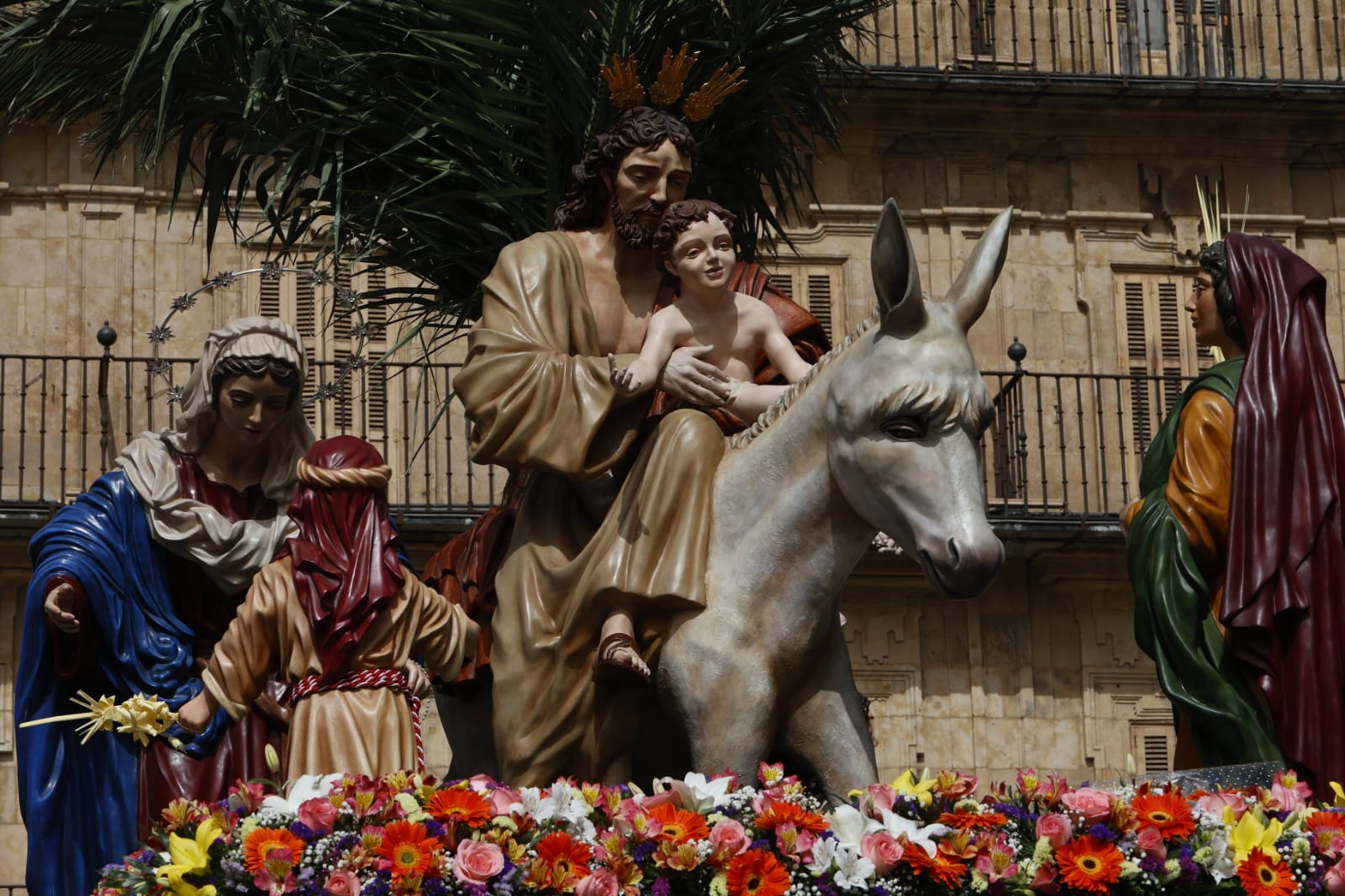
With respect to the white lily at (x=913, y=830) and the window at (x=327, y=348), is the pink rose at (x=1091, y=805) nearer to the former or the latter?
the white lily at (x=913, y=830)

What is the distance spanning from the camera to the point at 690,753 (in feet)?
22.3

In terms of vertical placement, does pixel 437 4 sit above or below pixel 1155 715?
above

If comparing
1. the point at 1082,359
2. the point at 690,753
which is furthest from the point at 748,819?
the point at 1082,359

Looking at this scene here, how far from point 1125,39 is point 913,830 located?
52.3ft

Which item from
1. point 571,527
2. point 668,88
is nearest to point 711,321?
point 571,527

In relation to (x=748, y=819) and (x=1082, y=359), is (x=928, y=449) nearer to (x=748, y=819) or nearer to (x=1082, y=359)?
(x=748, y=819)

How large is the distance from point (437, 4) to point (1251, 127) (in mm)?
13530

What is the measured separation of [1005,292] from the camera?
67.9 feet

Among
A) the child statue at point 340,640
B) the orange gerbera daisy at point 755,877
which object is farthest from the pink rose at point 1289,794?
the child statue at point 340,640

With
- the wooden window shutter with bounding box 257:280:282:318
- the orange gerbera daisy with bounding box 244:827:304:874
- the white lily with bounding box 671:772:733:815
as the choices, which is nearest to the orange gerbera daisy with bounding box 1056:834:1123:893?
the white lily with bounding box 671:772:733:815

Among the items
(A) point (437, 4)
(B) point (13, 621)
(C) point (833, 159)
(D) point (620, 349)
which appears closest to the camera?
(D) point (620, 349)

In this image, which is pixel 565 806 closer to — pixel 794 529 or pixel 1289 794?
pixel 794 529

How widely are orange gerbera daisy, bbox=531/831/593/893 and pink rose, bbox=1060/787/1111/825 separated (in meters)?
1.02

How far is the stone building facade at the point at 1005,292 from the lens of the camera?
19531mm
